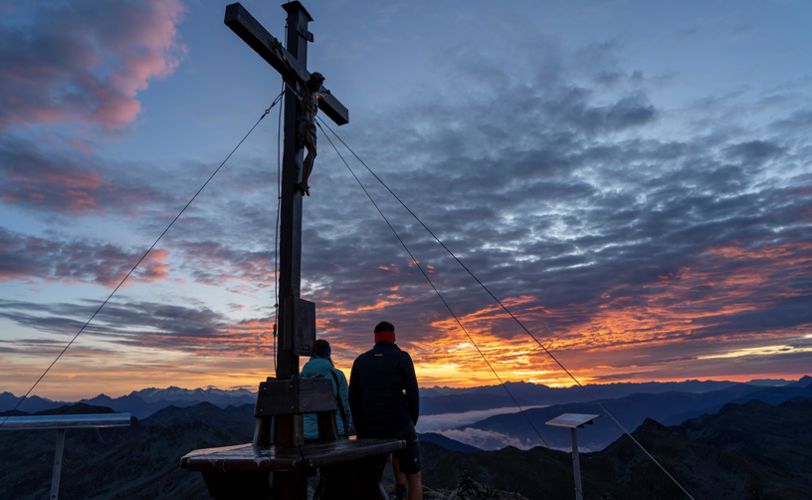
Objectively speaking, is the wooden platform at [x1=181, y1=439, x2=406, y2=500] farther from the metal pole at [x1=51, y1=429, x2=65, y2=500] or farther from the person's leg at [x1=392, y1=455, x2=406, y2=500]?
the metal pole at [x1=51, y1=429, x2=65, y2=500]

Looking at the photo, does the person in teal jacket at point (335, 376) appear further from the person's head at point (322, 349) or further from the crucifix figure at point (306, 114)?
the crucifix figure at point (306, 114)

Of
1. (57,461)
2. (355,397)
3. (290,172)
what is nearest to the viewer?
(290,172)

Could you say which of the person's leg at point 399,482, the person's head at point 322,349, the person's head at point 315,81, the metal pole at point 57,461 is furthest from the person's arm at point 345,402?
the metal pole at point 57,461

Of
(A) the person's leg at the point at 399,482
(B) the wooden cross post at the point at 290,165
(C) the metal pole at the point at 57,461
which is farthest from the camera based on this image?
(C) the metal pole at the point at 57,461

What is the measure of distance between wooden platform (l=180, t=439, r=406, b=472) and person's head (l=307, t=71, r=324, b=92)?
15.7 feet

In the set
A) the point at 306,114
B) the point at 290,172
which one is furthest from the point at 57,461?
the point at 306,114

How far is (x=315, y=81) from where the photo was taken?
7125mm

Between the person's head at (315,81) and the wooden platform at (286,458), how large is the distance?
189 inches

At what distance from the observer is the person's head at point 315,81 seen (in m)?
7.07

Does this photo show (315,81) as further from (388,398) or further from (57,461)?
(57,461)

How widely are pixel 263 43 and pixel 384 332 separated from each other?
4006 millimetres

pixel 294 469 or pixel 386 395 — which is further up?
pixel 386 395

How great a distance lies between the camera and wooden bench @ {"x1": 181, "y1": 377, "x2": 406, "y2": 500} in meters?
3.99

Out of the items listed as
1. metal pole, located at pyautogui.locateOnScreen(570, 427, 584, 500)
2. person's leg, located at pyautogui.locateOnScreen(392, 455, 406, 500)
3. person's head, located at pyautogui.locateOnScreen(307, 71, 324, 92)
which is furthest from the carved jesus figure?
metal pole, located at pyautogui.locateOnScreen(570, 427, 584, 500)
